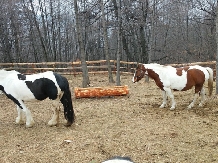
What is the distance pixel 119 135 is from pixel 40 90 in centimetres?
Answer: 207

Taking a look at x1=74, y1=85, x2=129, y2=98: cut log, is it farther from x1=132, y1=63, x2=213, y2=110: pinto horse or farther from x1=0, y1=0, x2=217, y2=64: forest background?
x1=0, y1=0, x2=217, y2=64: forest background

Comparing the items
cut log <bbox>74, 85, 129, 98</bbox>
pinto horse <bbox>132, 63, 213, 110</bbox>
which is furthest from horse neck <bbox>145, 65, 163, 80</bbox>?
cut log <bbox>74, 85, 129, 98</bbox>

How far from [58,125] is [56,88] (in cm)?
98

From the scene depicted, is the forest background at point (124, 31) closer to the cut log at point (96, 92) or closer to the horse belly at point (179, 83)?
the cut log at point (96, 92)

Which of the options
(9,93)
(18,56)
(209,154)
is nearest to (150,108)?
(209,154)

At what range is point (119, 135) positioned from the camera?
223 inches

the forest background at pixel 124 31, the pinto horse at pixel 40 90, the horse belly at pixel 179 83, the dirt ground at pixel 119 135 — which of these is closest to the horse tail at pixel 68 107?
the pinto horse at pixel 40 90

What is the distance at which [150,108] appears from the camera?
7.75 metres

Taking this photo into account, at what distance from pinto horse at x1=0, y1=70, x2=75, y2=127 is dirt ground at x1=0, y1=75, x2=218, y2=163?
1.28ft

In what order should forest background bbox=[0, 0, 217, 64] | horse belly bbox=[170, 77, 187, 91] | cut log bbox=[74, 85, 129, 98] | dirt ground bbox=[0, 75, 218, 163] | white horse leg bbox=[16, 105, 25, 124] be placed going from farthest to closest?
forest background bbox=[0, 0, 217, 64] < cut log bbox=[74, 85, 129, 98] < horse belly bbox=[170, 77, 187, 91] < white horse leg bbox=[16, 105, 25, 124] < dirt ground bbox=[0, 75, 218, 163]

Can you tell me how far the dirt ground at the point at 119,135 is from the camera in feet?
15.4

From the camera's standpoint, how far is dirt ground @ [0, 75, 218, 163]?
15.4ft

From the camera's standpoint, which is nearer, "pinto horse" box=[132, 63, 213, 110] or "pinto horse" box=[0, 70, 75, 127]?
"pinto horse" box=[0, 70, 75, 127]

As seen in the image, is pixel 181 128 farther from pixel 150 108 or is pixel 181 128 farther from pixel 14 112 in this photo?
pixel 14 112
